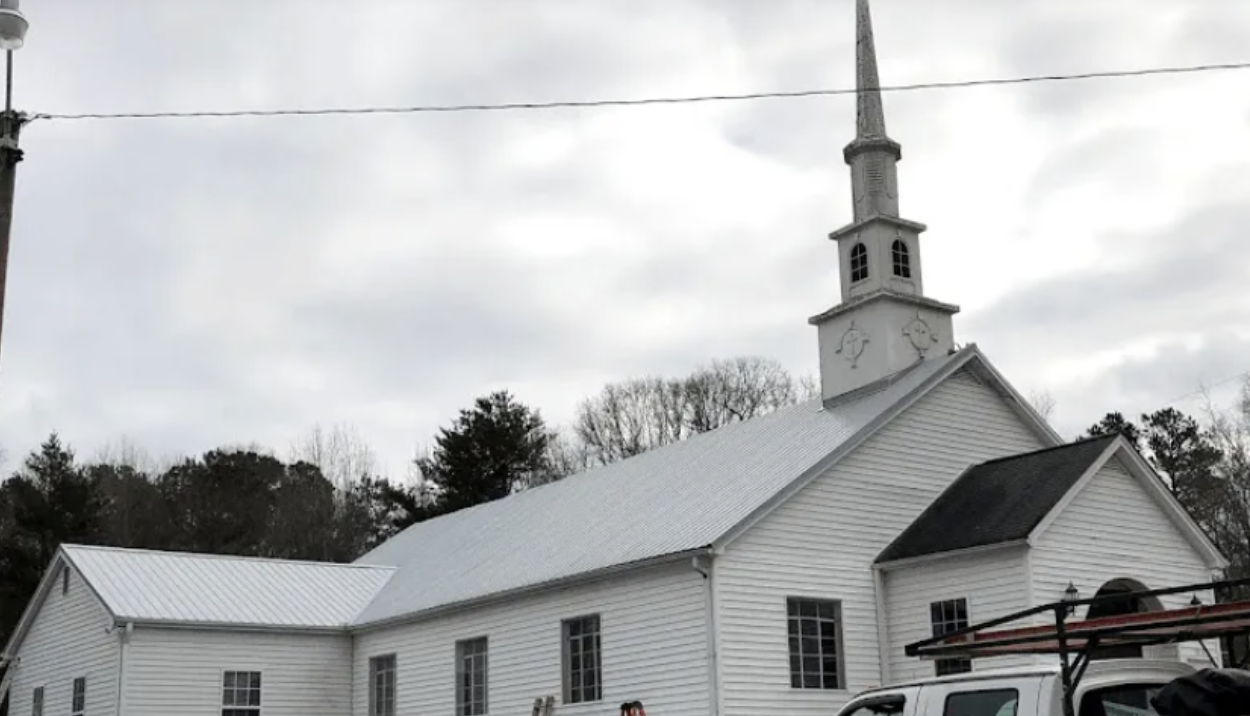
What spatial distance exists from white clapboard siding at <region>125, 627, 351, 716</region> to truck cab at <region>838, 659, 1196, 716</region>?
22435mm

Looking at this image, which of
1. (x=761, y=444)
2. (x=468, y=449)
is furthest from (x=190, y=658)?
(x=468, y=449)

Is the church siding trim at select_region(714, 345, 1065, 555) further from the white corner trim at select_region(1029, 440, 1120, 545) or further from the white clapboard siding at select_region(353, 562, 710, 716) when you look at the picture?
the white corner trim at select_region(1029, 440, 1120, 545)

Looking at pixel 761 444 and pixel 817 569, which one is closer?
pixel 817 569

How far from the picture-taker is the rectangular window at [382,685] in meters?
29.9

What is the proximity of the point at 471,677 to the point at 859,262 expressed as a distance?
35.0 feet

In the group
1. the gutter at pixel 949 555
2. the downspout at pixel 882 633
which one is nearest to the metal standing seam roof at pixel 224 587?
the downspout at pixel 882 633

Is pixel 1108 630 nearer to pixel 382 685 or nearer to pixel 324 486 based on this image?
pixel 382 685

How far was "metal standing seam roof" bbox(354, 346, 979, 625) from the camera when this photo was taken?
23.0 metres

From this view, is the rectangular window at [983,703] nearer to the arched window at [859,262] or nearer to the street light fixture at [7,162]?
the street light fixture at [7,162]

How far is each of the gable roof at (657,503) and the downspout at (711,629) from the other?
0.84 feet

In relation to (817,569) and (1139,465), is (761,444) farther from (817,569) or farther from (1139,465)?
(1139,465)

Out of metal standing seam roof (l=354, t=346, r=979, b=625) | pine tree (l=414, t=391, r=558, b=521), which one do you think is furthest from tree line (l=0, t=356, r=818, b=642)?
metal standing seam roof (l=354, t=346, r=979, b=625)

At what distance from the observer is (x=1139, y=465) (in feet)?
75.8

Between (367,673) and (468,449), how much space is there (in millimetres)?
30809
